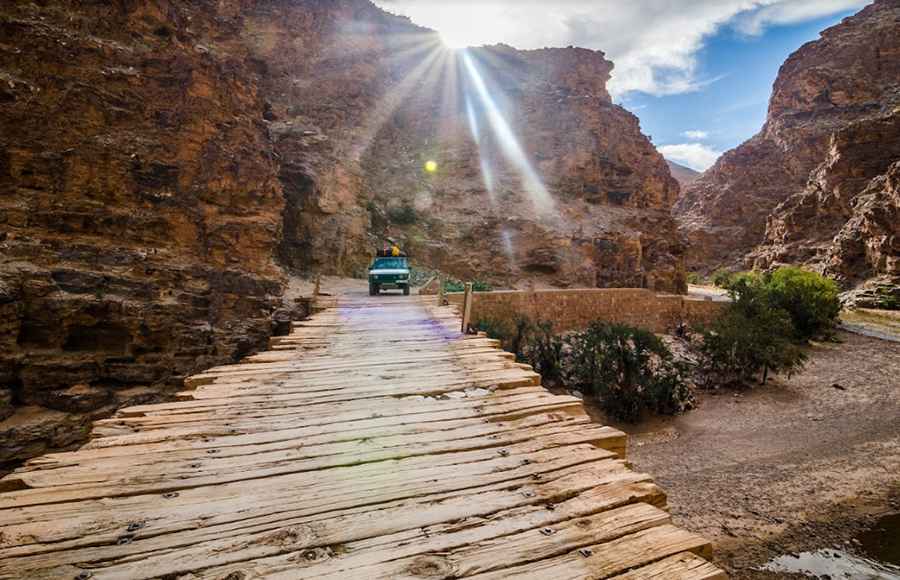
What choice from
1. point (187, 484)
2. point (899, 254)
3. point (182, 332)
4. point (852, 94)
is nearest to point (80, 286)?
point (182, 332)

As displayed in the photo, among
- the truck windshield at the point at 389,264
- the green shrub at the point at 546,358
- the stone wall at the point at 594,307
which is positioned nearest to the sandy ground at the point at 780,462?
the green shrub at the point at 546,358

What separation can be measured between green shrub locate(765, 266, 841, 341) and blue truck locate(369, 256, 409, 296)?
69.5 feet

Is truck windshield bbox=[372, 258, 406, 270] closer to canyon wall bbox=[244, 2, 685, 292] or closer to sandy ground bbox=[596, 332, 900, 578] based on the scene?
canyon wall bbox=[244, 2, 685, 292]

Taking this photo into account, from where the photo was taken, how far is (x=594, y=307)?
20.8 meters

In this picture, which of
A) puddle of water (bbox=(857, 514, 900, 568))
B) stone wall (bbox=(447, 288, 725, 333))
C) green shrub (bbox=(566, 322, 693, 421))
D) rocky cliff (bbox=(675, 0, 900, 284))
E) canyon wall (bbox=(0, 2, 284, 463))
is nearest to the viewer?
puddle of water (bbox=(857, 514, 900, 568))

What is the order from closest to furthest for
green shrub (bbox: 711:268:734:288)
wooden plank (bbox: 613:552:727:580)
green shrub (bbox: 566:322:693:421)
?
1. wooden plank (bbox: 613:552:727:580)
2. green shrub (bbox: 566:322:693:421)
3. green shrub (bbox: 711:268:734:288)

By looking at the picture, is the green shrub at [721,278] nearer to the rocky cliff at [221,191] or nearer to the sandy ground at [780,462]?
the rocky cliff at [221,191]

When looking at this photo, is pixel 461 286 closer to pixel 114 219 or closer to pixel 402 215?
pixel 402 215

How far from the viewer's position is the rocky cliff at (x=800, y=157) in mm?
47094

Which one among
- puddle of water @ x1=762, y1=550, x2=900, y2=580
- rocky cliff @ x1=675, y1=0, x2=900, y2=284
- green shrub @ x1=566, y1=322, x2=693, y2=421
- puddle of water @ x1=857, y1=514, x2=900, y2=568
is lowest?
puddle of water @ x1=762, y1=550, x2=900, y2=580

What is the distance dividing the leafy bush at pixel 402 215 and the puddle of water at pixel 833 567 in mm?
23830

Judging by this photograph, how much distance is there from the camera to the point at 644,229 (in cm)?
3103

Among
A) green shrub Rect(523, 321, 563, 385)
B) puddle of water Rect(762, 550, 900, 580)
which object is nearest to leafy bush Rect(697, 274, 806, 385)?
green shrub Rect(523, 321, 563, 385)

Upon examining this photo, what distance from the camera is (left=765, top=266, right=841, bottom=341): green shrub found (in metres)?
23.7
